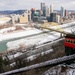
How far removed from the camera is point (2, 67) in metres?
4.87

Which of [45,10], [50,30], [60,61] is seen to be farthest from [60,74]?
[45,10]

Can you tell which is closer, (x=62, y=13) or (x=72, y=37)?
(x=72, y=37)

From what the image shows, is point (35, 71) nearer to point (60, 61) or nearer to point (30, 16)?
point (60, 61)

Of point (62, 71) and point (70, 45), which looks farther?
point (70, 45)

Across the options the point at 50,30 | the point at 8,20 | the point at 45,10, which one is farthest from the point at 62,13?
the point at 50,30

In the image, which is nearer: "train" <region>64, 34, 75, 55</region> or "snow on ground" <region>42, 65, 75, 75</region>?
"snow on ground" <region>42, 65, 75, 75</region>

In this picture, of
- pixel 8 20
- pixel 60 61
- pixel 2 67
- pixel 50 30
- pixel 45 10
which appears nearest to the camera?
pixel 60 61

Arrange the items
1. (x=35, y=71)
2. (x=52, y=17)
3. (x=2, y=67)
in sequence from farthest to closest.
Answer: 1. (x=52, y=17)
2. (x=2, y=67)
3. (x=35, y=71)

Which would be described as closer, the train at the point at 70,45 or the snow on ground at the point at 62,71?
the snow on ground at the point at 62,71

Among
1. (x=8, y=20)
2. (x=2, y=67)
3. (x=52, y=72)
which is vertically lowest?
(x=8, y=20)

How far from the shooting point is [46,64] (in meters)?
2.97

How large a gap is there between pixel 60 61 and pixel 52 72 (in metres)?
0.28

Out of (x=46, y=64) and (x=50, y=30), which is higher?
(x=46, y=64)

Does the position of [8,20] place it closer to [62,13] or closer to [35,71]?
[62,13]
